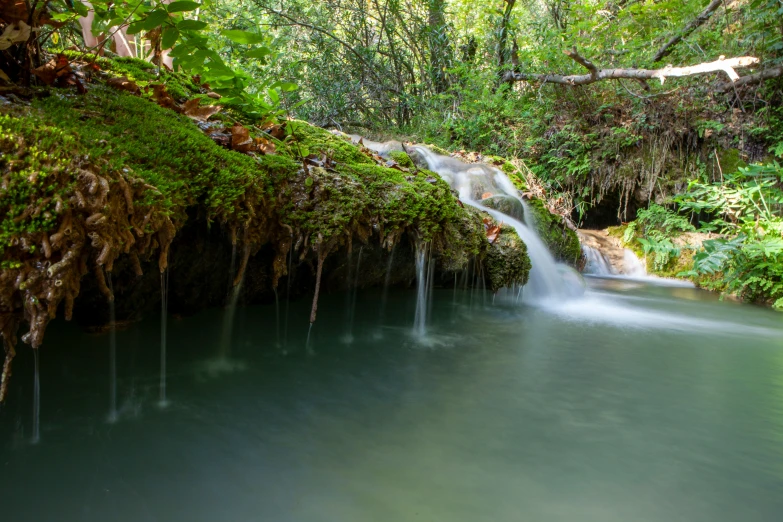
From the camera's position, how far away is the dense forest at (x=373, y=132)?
5.48 ft

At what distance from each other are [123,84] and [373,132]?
36.1ft

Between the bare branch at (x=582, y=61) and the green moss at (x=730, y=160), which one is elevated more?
the bare branch at (x=582, y=61)

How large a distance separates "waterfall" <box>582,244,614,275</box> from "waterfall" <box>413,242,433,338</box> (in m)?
5.39

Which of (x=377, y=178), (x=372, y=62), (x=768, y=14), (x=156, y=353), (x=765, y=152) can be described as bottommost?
(x=156, y=353)

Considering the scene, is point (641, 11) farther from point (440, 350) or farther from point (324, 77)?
point (440, 350)

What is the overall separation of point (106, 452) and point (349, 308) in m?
2.67

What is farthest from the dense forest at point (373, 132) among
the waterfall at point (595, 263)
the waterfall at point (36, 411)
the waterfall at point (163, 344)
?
the waterfall at point (595, 263)

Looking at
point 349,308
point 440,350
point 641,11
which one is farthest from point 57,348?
point 641,11

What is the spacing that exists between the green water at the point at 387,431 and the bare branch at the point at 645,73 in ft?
18.5

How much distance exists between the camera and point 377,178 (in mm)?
3256

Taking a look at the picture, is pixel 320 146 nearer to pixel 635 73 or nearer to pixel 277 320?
pixel 277 320

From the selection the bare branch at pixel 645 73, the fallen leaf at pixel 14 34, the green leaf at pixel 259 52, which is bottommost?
the fallen leaf at pixel 14 34

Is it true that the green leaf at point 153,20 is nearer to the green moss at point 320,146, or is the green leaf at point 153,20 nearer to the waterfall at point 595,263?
the green moss at point 320,146

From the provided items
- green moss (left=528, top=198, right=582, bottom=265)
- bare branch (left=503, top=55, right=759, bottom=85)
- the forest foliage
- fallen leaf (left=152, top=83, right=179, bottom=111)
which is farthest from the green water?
bare branch (left=503, top=55, right=759, bottom=85)
